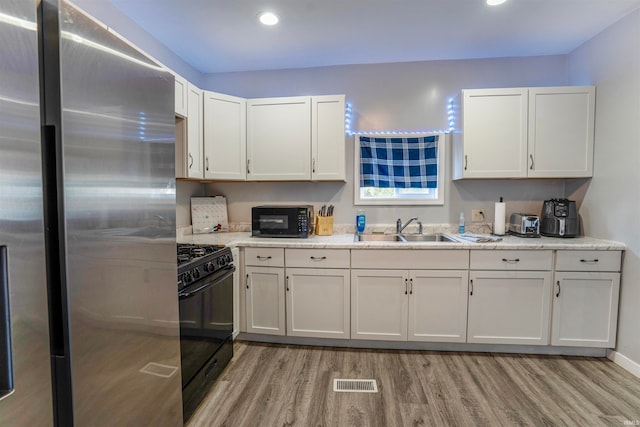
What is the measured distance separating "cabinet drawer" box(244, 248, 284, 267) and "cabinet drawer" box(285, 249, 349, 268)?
0.07 m

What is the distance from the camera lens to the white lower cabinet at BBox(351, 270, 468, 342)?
2.41 meters

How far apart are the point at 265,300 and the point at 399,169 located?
184 centimetres

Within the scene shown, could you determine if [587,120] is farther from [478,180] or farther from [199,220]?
[199,220]

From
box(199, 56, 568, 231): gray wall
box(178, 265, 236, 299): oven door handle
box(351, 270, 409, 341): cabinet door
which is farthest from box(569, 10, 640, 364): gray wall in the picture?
box(178, 265, 236, 299): oven door handle

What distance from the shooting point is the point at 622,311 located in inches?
89.6

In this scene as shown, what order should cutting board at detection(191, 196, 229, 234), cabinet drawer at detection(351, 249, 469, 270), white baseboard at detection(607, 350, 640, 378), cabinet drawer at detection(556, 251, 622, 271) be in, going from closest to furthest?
white baseboard at detection(607, 350, 640, 378), cabinet drawer at detection(556, 251, 622, 271), cabinet drawer at detection(351, 249, 469, 270), cutting board at detection(191, 196, 229, 234)

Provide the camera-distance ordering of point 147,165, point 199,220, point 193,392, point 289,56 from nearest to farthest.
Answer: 1. point 147,165
2. point 193,392
3. point 289,56
4. point 199,220

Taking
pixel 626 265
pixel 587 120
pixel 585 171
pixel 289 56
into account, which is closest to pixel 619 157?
pixel 585 171

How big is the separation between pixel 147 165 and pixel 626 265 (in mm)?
3234

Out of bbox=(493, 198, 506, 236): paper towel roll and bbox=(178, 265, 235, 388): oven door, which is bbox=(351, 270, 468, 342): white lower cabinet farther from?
bbox=(178, 265, 235, 388): oven door

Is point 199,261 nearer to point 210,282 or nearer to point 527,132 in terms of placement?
point 210,282

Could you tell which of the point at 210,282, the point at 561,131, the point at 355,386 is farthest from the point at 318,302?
the point at 561,131

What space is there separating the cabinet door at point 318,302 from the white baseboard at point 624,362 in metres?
2.05

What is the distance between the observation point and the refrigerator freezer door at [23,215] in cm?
69
